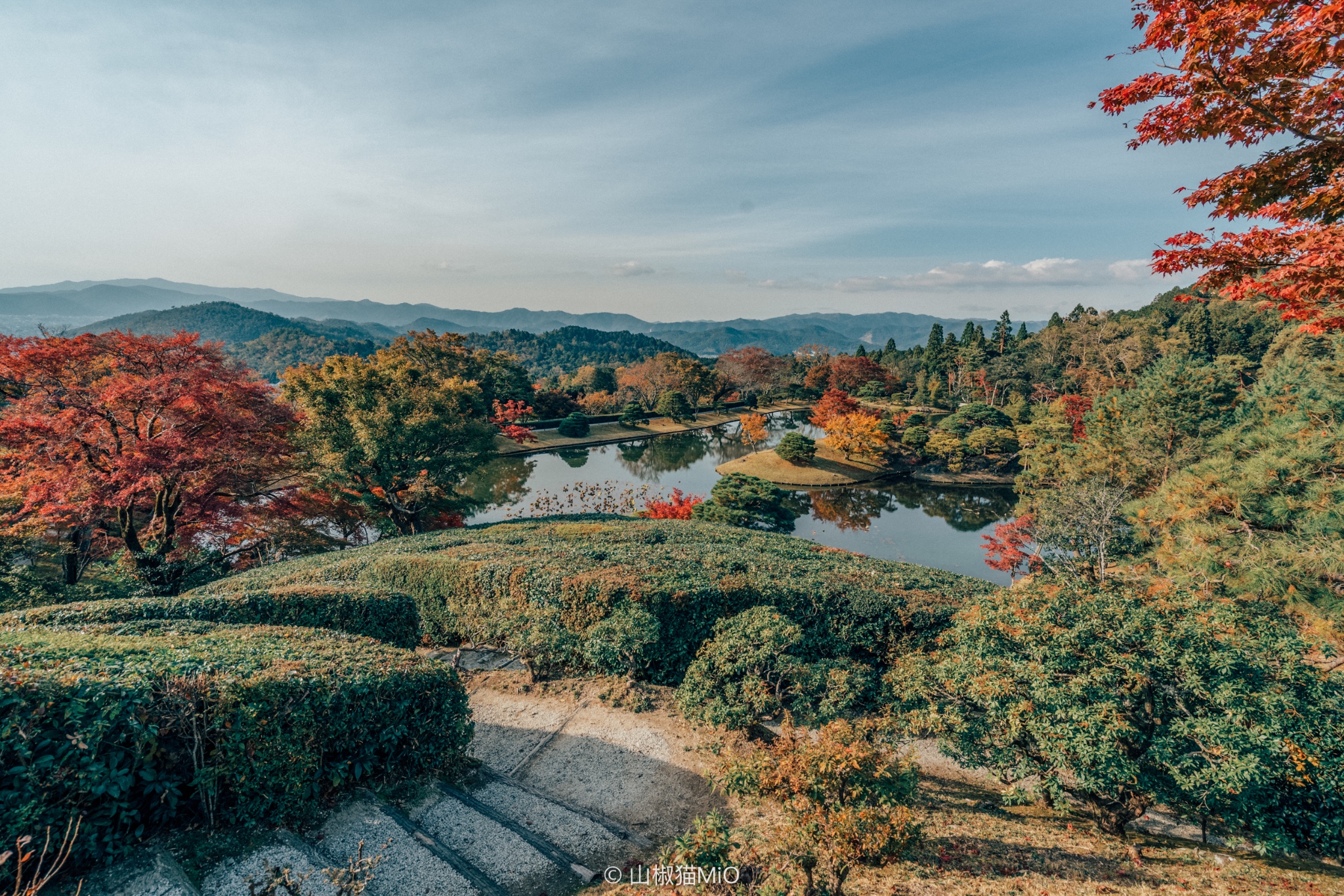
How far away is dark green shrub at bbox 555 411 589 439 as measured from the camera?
160ft

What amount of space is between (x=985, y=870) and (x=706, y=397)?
60806mm

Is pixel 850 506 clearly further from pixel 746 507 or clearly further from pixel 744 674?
pixel 744 674

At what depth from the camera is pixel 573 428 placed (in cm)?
4900

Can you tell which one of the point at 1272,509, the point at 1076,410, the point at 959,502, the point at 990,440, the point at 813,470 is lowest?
the point at 959,502

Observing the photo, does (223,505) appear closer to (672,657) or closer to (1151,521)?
(672,657)

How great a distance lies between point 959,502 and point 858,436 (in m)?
7.58

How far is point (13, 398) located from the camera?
38.3 ft

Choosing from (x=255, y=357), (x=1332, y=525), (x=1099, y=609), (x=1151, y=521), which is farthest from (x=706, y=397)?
(x=255, y=357)

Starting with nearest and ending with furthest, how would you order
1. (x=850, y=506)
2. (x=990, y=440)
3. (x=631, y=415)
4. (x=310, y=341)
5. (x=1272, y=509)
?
(x=1272, y=509)
(x=850, y=506)
(x=990, y=440)
(x=631, y=415)
(x=310, y=341)

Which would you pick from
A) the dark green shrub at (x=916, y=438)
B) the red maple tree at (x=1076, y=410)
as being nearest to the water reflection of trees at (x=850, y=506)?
the dark green shrub at (x=916, y=438)

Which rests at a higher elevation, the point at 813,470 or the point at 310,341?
the point at 310,341

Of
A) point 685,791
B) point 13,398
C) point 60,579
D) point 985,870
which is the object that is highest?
point 13,398

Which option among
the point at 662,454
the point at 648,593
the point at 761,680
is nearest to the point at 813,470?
the point at 662,454

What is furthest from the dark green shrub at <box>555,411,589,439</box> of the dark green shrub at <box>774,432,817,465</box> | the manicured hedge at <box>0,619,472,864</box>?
the manicured hedge at <box>0,619,472,864</box>
